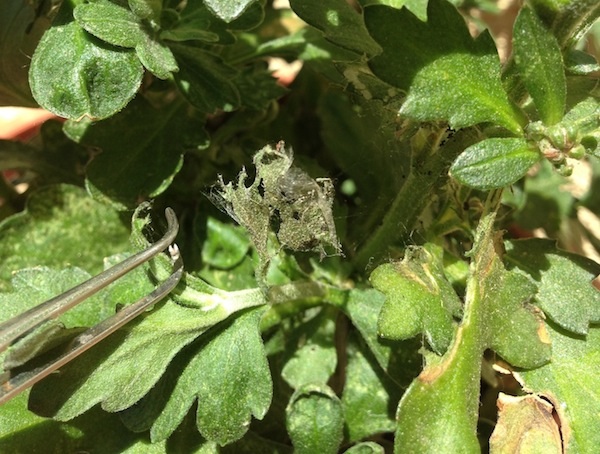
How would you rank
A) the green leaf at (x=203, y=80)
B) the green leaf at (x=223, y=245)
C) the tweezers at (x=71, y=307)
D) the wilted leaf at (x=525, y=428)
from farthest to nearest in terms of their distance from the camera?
the green leaf at (x=223, y=245) < the green leaf at (x=203, y=80) < the wilted leaf at (x=525, y=428) < the tweezers at (x=71, y=307)

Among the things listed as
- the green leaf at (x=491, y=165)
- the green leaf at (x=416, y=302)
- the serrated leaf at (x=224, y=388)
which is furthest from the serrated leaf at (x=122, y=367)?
the green leaf at (x=491, y=165)

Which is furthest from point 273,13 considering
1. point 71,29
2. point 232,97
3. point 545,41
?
point 545,41

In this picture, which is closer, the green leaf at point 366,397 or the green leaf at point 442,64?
the green leaf at point 442,64

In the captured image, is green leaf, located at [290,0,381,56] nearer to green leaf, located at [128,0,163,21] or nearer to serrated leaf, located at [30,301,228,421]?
green leaf, located at [128,0,163,21]

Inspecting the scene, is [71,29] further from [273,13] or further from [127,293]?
[273,13]

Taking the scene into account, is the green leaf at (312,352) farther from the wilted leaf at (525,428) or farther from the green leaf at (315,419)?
the wilted leaf at (525,428)

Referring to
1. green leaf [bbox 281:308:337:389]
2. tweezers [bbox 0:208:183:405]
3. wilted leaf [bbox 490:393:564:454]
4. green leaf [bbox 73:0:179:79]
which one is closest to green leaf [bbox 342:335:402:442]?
A: green leaf [bbox 281:308:337:389]

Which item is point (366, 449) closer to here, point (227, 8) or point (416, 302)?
point (416, 302)
